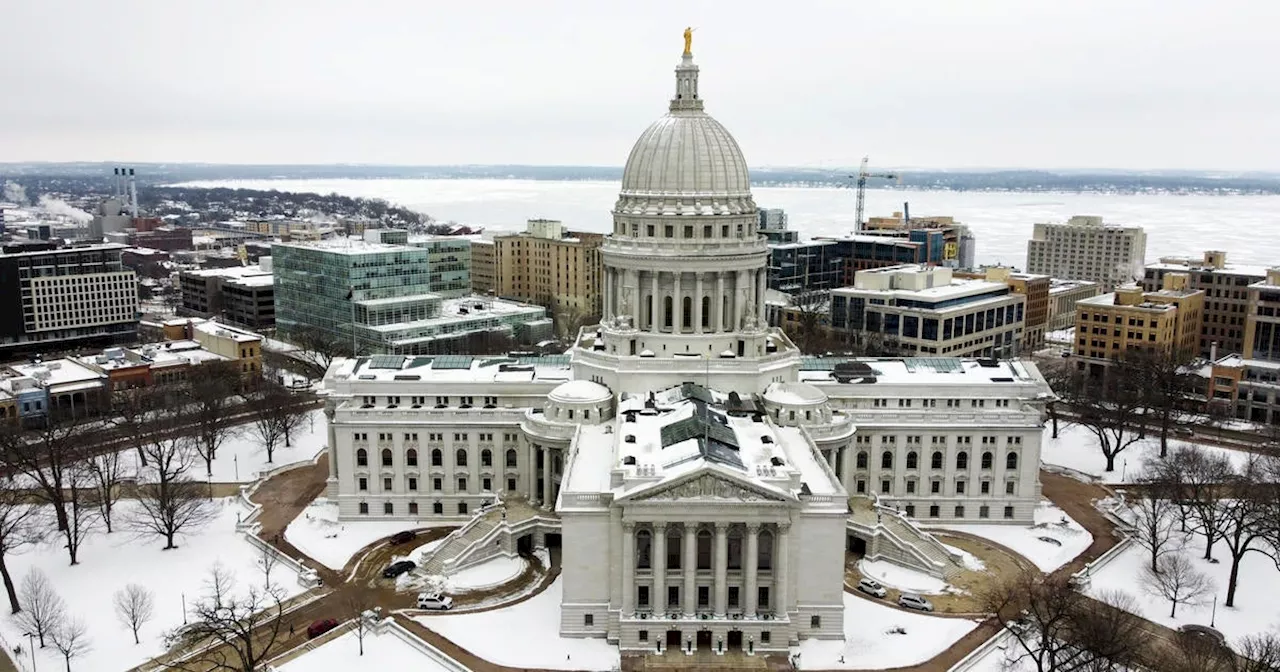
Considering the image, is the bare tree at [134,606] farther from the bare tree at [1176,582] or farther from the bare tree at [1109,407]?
the bare tree at [1109,407]

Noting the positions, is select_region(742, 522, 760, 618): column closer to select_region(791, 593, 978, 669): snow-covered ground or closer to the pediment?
the pediment

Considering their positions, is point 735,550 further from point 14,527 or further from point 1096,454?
point 1096,454

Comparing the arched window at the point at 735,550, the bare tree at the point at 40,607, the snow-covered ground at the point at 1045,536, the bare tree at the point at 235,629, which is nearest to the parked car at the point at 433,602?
the bare tree at the point at 235,629

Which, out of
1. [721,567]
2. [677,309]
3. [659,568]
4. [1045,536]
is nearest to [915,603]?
[721,567]

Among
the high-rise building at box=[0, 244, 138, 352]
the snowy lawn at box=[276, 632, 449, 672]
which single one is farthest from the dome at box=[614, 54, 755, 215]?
the high-rise building at box=[0, 244, 138, 352]

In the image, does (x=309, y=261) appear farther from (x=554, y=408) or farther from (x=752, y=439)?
(x=752, y=439)
